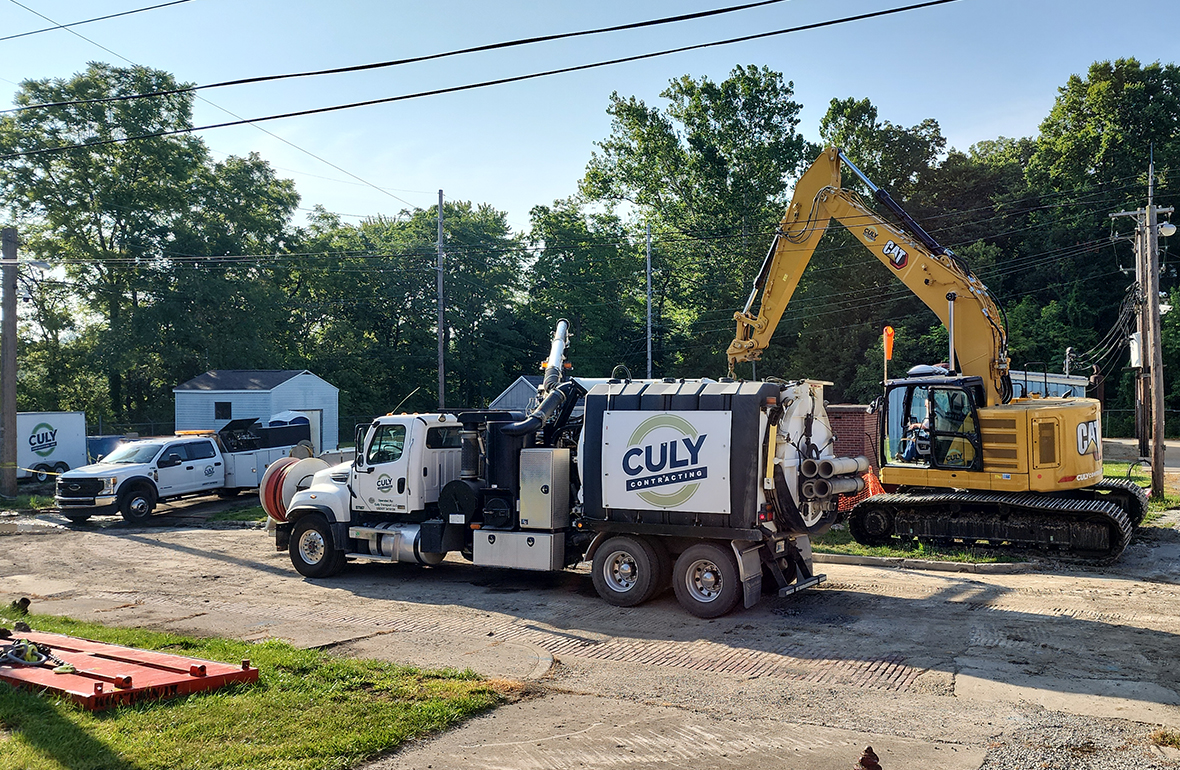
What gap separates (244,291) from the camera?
162 ft

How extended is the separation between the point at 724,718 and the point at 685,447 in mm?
4179

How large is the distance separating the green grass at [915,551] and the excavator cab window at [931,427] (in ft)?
4.79

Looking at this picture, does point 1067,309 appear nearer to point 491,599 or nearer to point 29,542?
point 491,599

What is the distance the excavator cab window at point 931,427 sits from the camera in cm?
1541

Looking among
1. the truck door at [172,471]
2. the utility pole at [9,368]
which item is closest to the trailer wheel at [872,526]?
the truck door at [172,471]

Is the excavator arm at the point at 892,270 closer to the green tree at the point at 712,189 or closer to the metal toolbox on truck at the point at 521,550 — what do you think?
the metal toolbox on truck at the point at 521,550

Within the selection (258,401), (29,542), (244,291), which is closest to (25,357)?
(244,291)

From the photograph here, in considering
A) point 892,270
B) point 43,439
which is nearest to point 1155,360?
point 892,270

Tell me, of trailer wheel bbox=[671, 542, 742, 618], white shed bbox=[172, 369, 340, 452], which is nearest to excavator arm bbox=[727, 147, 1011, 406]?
trailer wheel bbox=[671, 542, 742, 618]

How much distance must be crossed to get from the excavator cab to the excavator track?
0.64 metres

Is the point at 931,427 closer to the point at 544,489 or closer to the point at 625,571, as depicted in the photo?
the point at 625,571

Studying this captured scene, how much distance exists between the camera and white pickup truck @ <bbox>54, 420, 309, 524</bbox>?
21.7 m

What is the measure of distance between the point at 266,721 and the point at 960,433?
12.7 meters

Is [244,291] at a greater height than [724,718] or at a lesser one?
greater
